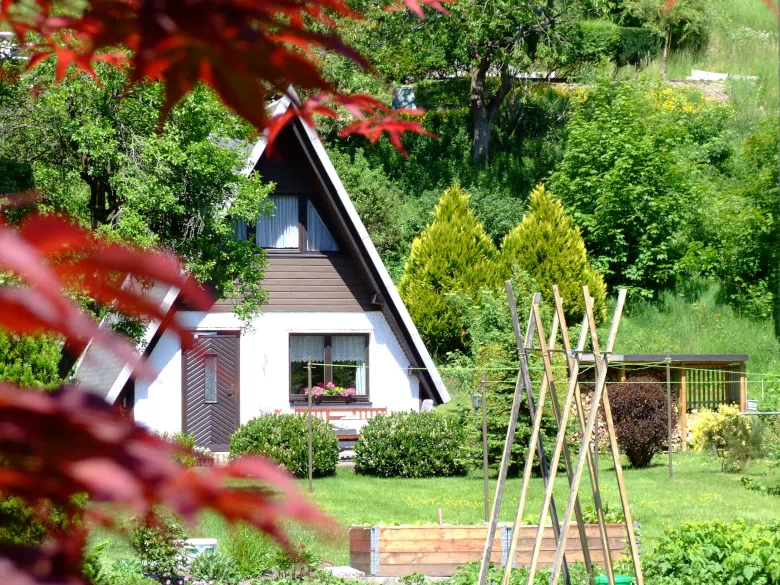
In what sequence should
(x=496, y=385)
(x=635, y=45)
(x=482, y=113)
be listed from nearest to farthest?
(x=496, y=385) < (x=482, y=113) < (x=635, y=45)

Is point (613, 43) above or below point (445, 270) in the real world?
above

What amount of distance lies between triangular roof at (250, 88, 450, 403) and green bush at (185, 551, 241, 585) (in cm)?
788

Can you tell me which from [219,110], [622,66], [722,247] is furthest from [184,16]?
[622,66]

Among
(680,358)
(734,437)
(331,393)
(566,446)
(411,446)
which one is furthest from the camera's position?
(680,358)

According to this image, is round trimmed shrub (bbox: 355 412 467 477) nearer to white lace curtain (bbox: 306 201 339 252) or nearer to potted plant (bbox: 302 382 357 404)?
potted plant (bbox: 302 382 357 404)

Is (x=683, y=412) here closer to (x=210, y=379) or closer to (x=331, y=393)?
(x=331, y=393)

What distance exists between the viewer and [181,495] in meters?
0.57

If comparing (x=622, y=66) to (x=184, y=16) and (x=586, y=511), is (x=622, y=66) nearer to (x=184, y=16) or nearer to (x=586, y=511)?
(x=586, y=511)

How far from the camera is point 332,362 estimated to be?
17375 millimetres

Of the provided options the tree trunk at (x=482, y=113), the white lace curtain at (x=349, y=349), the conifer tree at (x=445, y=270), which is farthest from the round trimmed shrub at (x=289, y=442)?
the tree trunk at (x=482, y=113)

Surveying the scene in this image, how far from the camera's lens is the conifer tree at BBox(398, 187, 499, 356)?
76.7 feet

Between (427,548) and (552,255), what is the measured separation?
52.6 ft

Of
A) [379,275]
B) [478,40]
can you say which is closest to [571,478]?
[379,275]

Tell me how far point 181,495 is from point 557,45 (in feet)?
98.6
